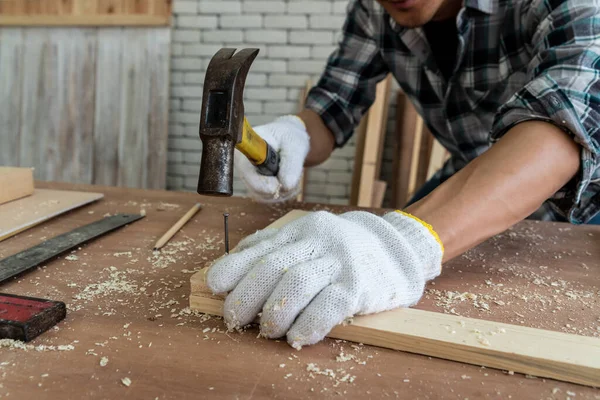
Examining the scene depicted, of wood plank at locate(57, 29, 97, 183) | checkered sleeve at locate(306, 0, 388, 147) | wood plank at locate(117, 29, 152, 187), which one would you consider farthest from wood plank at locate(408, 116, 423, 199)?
wood plank at locate(57, 29, 97, 183)

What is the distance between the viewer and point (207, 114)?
988 millimetres

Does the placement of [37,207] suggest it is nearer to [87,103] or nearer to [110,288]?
[110,288]

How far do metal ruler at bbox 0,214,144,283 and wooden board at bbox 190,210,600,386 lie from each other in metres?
0.75

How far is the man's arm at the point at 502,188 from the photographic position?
1.11 meters

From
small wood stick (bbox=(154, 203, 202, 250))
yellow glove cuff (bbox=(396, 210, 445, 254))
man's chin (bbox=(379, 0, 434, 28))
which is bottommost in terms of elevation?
small wood stick (bbox=(154, 203, 202, 250))

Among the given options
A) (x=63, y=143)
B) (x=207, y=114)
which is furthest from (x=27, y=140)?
(x=207, y=114)

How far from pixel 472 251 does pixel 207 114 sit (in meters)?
0.83

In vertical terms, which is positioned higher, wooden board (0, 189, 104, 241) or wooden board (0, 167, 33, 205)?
wooden board (0, 167, 33, 205)

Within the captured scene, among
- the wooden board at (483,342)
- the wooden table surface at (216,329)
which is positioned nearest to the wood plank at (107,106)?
the wooden table surface at (216,329)

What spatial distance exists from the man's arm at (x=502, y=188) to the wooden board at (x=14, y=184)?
4.42 ft

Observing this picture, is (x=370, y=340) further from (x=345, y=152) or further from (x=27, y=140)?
(x=27, y=140)

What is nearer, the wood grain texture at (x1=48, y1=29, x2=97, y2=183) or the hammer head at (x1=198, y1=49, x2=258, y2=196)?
the hammer head at (x1=198, y1=49, x2=258, y2=196)

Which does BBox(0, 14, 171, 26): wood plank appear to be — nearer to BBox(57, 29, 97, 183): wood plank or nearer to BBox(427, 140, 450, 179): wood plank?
BBox(57, 29, 97, 183): wood plank

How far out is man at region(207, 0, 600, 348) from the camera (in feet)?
2.89
